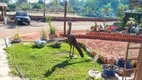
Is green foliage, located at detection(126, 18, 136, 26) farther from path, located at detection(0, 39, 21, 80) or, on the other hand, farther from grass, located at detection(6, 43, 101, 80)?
path, located at detection(0, 39, 21, 80)

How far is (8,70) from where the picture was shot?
8828 mm

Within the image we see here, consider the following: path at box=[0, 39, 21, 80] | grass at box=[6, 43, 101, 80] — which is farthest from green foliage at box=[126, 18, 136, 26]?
path at box=[0, 39, 21, 80]

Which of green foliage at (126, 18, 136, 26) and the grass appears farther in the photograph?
green foliage at (126, 18, 136, 26)

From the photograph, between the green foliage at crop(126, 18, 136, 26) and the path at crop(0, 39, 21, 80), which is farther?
the green foliage at crop(126, 18, 136, 26)

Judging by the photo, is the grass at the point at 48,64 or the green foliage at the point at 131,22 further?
the green foliage at the point at 131,22

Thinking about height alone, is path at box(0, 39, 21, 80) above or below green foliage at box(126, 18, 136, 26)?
below

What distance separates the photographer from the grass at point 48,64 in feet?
26.6

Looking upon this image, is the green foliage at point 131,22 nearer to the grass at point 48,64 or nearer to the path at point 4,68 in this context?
the grass at point 48,64

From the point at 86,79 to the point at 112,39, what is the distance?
29.7 ft

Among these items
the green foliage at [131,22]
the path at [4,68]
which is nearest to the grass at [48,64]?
the path at [4,68]

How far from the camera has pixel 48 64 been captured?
9.38m

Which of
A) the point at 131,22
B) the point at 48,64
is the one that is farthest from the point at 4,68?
the point at 131,22

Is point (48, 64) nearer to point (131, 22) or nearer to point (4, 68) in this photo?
point (4, 68)

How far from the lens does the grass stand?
26.6 ft
